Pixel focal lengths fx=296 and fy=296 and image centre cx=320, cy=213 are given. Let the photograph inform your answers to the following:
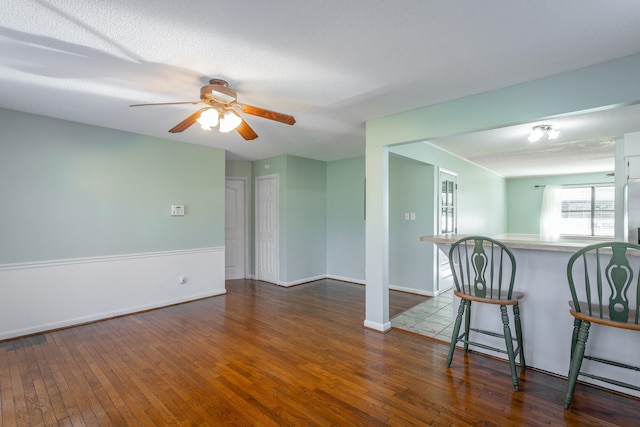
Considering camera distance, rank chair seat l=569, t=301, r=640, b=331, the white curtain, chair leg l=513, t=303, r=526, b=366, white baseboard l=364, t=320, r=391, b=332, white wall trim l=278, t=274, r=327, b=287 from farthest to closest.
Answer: the white curtain, white wall trim l=278, t=274, r=327, b=287, white baseboard l=364, t=320, r=391, b=332, chair leg l=513, t=303, r=526, b=366, chair seat l=569, t=301, r=640, b=331

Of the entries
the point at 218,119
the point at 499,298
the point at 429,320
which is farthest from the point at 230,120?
the point at 429,320

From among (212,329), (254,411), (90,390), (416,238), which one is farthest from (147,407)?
(416,238)

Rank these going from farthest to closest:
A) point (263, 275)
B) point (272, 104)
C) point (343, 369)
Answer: point (263, 275) < point (272, 104) < point (343, 369)

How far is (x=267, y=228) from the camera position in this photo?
5.71 meters

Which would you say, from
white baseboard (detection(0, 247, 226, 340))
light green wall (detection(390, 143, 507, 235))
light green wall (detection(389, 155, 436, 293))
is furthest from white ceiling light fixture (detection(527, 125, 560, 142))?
white baseboard (detection(0, 247, 226, 340))

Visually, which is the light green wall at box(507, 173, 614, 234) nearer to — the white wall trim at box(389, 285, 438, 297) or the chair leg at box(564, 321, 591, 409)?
the white wall trim at box(389, 285, 438, 297)

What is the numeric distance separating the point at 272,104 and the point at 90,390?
2780 mm

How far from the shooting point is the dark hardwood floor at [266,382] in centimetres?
189

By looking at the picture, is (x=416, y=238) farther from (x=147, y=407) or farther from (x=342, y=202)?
(x=147, y=407)

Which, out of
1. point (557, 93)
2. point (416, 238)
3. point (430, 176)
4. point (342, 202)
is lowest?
point (416, 238)

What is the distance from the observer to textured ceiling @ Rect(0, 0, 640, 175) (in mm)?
1596

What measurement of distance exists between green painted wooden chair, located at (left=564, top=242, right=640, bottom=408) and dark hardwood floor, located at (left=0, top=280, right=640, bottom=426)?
0.28 metres

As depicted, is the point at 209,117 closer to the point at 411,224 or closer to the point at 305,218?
the point at 305,218

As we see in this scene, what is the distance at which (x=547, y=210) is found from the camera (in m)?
7.80
